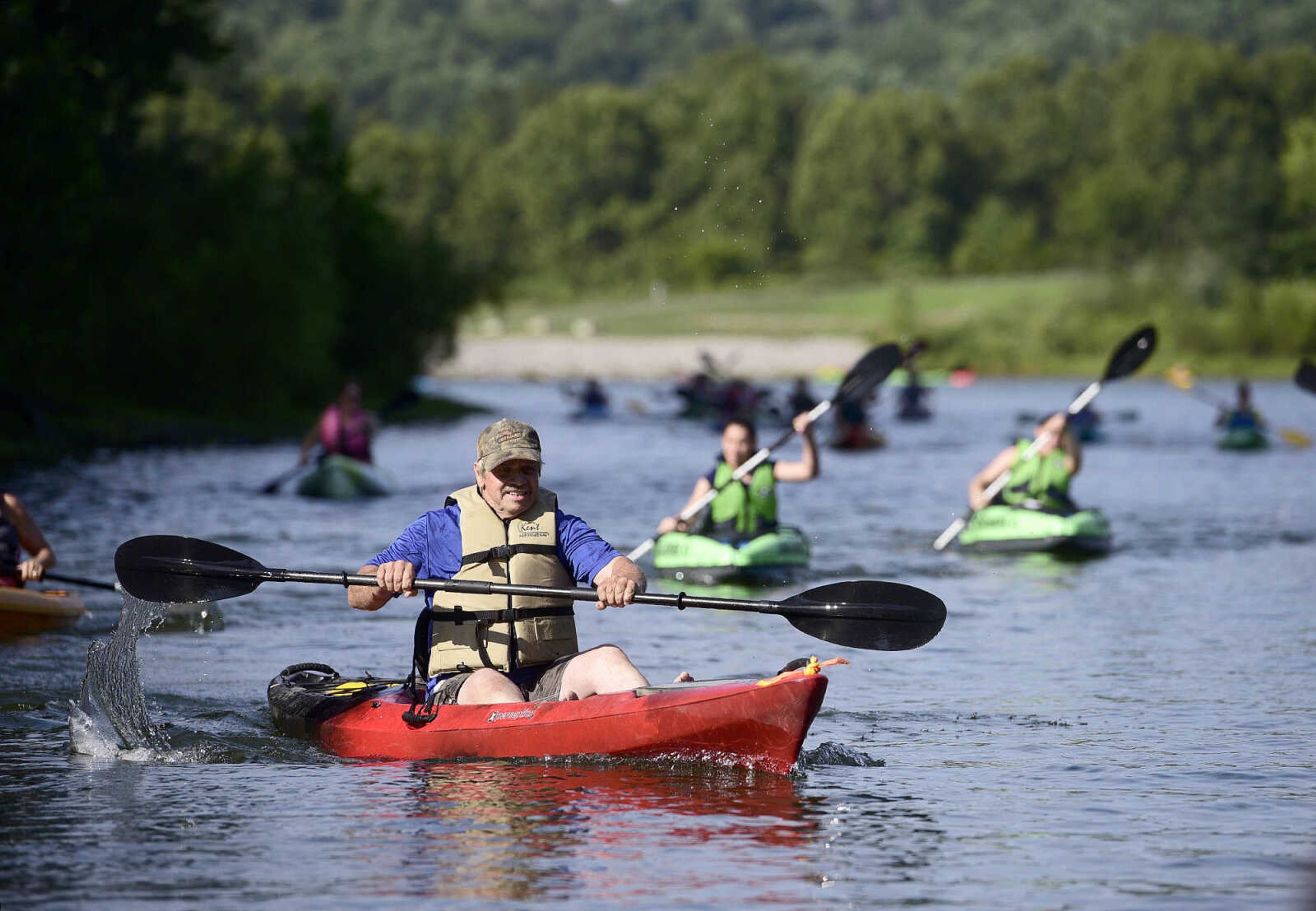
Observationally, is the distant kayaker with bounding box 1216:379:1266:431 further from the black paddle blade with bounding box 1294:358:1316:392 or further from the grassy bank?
the grassy bank

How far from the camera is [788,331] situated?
285 ft

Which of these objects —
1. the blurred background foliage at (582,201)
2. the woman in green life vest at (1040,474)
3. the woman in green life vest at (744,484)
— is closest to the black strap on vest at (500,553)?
the woman in green life vest at (744,484)

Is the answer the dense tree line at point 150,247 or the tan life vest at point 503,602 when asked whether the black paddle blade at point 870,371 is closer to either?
the tan life vest at point 503,602

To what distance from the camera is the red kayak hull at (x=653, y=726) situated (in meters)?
7.49

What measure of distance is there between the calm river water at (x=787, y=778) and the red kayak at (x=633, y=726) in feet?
0.35

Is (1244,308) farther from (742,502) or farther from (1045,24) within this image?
(1045,24)

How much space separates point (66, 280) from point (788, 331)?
58089mm

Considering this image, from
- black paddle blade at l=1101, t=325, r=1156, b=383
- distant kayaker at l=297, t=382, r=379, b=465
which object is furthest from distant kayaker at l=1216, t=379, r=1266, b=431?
distant kayaker at l=297, t=382, r=379, b=465

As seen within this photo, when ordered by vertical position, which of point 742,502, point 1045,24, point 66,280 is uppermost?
point 1045,24

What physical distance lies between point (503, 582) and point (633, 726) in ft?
2.45

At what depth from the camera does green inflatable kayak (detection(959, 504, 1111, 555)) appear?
1595 cm

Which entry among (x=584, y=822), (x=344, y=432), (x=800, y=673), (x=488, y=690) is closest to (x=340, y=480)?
(x=344, y=432)

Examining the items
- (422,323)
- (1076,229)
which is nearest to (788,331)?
(1076,229)

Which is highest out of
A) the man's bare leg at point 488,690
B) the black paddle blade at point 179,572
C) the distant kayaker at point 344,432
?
the distant kayaker at point 344,432
